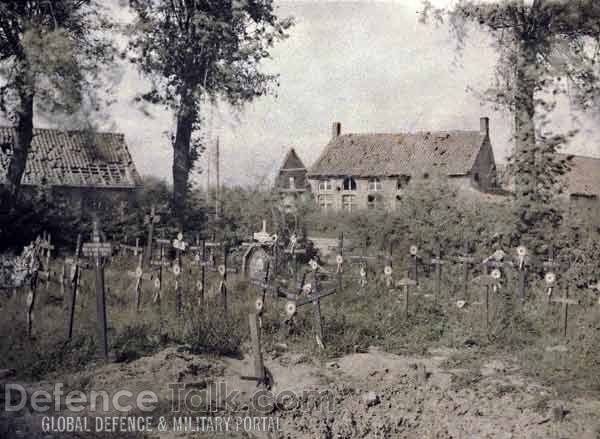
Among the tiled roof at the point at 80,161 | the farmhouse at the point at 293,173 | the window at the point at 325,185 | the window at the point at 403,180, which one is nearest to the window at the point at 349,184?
the window at the point at 325,185

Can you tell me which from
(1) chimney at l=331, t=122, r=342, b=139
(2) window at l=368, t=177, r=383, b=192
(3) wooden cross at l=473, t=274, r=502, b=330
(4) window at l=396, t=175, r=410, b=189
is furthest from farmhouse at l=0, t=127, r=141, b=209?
(3) wooden cross at l=473, t=274, r=502, b=330

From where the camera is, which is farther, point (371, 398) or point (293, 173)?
A: point (293, 173)

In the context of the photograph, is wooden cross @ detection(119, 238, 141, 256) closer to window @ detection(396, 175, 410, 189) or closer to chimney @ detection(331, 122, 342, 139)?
window @ detection(396, 175, 410, 189)

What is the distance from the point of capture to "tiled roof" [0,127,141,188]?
115 ft

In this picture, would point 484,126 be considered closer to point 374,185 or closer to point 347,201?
point 374,185

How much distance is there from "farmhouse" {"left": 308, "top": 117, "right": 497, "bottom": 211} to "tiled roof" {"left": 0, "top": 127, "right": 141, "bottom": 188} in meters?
11.9

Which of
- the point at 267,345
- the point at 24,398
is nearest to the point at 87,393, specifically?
the point at 24,398

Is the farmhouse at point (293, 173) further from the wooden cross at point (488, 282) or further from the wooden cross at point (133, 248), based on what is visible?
the wooden cross at point (488, 282)

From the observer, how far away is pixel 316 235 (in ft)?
98.9

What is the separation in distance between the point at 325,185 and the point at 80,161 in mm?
15037

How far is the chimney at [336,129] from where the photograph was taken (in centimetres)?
4456

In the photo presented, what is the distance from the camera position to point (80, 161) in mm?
36688

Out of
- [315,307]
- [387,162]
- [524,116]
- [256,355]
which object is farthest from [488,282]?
[387,162]

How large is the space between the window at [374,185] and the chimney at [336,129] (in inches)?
215
